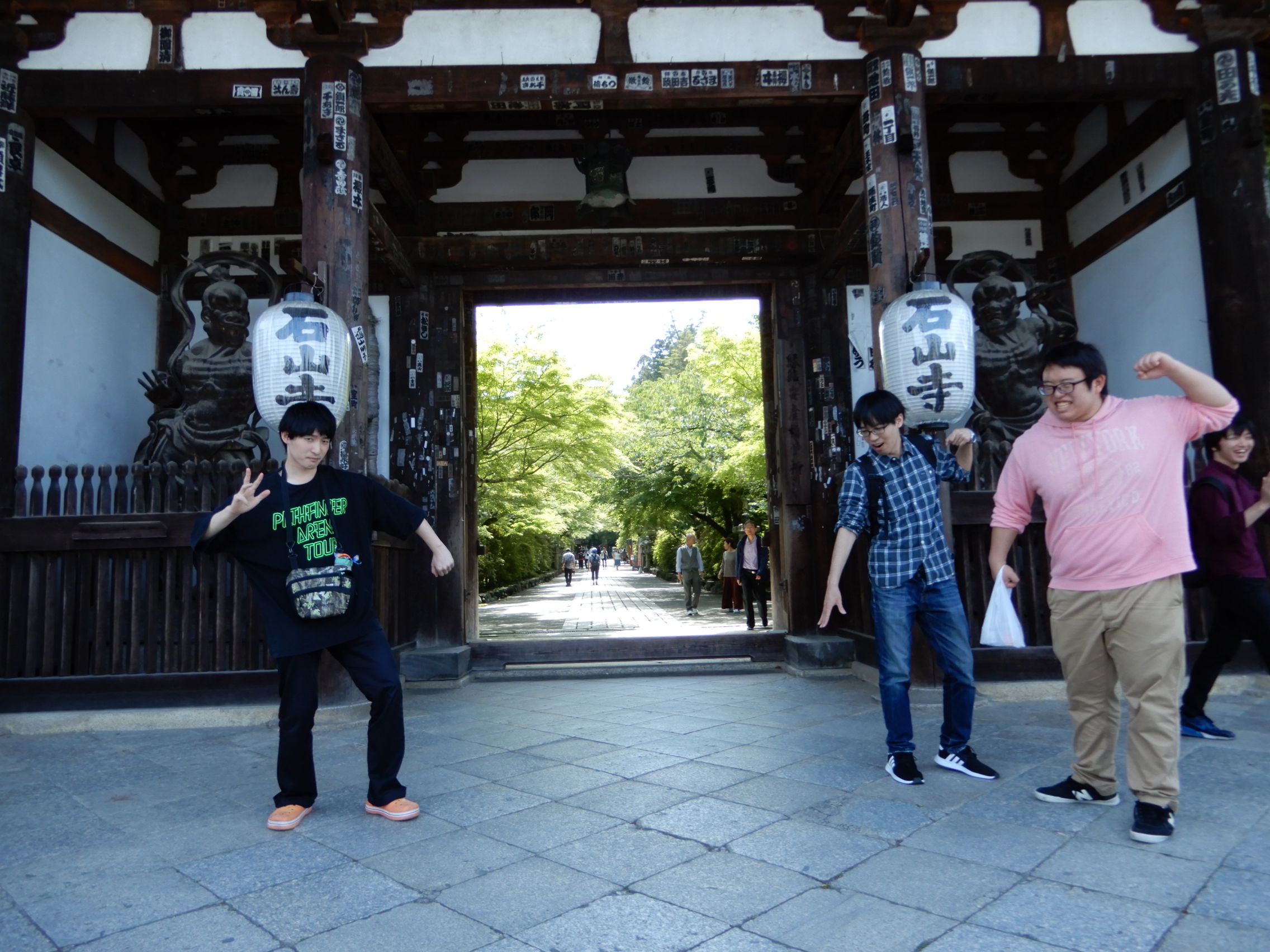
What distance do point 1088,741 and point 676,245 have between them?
5.91 m

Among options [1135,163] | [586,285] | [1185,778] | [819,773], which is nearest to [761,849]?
[819,773]

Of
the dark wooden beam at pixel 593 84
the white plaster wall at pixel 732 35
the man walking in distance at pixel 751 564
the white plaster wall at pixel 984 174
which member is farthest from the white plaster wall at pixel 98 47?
the man walking in distance at pixel 751 564

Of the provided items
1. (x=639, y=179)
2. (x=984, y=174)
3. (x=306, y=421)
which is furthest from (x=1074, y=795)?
(x=984, y=174)

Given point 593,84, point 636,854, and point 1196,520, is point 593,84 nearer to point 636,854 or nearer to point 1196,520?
point 1196,520

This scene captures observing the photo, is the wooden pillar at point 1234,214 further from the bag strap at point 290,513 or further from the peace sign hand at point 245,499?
the peace sign hand at point 245,499

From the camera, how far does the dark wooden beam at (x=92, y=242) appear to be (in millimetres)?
6574

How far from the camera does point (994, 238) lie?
8.48 meters

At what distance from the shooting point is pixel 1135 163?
291 inches

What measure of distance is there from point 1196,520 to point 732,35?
181 inches

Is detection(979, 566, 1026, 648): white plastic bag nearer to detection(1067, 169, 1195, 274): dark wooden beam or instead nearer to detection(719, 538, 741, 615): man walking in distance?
detection(1067, 169, 1195, 274): dark wooden beam

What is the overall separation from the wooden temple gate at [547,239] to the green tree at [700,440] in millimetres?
7321

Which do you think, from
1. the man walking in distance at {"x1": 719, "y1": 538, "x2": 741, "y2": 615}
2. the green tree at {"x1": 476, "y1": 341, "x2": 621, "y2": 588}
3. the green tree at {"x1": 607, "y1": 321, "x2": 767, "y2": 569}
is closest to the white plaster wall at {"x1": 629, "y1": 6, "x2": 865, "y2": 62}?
the green tree at {"x1": 476, "y1": 341, "x2": 621, "y2": 588}

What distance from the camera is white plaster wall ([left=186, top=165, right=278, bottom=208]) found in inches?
330

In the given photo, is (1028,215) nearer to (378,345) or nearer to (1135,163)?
(1135,163)
